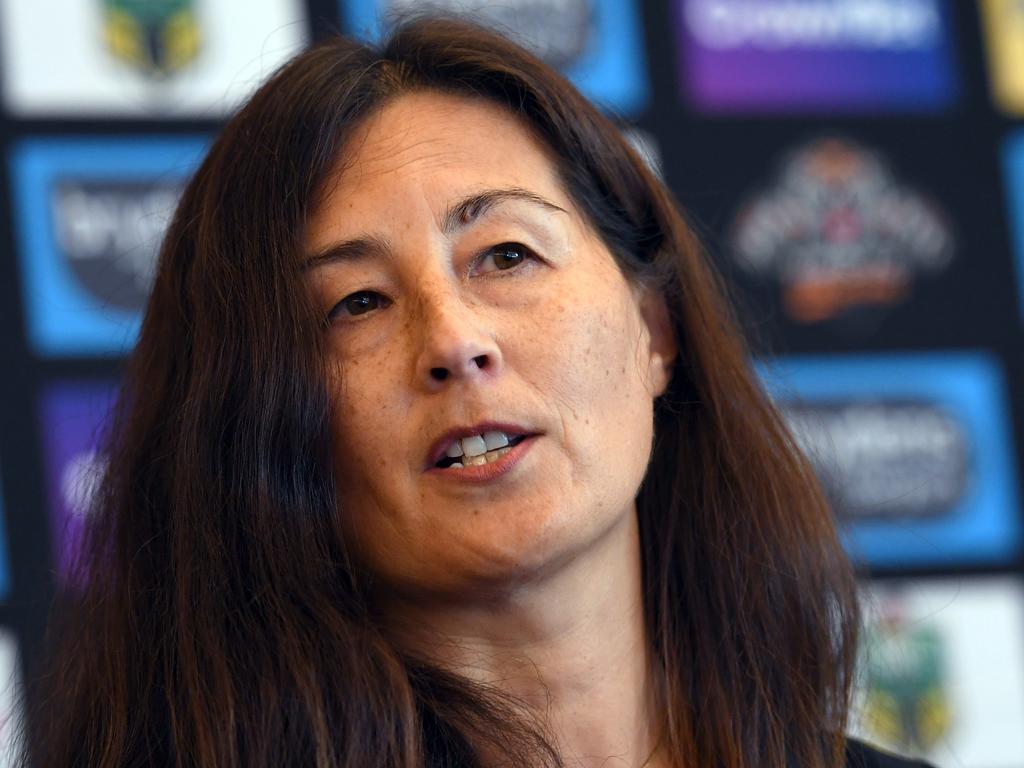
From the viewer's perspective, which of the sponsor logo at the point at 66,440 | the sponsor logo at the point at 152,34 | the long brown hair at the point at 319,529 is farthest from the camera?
the sponsor logo at the point at 152,34

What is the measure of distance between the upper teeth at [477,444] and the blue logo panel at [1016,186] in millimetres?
1307

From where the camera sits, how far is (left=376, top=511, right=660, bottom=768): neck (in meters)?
1.18

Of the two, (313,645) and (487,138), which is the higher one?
(487,138)

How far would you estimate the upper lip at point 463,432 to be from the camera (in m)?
1.11

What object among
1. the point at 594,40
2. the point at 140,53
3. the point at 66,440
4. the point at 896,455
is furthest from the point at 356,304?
the point at 896,455

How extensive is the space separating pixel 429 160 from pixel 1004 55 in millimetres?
1314

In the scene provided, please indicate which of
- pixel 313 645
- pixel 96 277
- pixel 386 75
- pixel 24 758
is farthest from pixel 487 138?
pixel 96 277

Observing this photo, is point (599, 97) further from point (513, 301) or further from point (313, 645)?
point (313, 645)

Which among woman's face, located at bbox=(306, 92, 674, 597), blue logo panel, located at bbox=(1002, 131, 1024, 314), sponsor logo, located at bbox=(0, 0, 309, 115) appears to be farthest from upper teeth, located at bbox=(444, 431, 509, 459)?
blue logo panel, located at bbox=(1002, 131, 1024, 314)

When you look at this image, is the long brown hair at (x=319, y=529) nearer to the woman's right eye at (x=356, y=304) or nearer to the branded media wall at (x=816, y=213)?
the woman's right eye at (x=356, y=304)

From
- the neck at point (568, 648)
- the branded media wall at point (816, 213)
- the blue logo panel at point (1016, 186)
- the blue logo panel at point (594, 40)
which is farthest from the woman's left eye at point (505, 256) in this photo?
the blue logo panel at point (1016, 186)

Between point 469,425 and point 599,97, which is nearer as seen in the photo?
point 469,425

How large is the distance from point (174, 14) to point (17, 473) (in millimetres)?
603

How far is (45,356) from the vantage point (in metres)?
1.86
